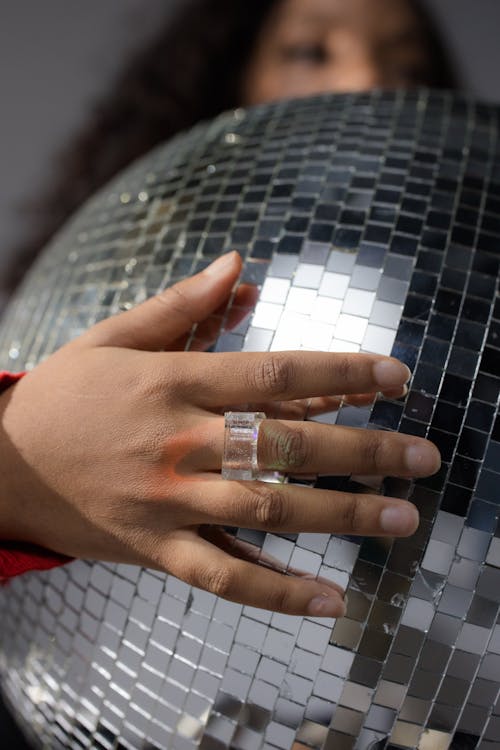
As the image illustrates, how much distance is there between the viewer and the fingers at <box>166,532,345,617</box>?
1.26ft

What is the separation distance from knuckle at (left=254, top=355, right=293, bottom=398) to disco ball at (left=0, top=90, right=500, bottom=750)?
0.03 metres

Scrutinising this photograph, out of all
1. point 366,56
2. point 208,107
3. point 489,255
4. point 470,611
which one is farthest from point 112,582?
point 208,107

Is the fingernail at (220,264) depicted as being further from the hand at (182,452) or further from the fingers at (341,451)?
the fingers at (341,451)

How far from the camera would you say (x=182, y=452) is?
421 millimetres

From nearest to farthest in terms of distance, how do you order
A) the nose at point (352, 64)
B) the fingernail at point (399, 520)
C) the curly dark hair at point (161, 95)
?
the fingernail at point (399, 520)
the nose at point (352, 64)
the curly dark hair at point (161, 95)

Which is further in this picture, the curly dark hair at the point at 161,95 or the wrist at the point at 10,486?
the curly dark hair at the point at 161,95

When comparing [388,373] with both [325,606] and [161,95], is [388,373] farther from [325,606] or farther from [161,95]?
[161,95]

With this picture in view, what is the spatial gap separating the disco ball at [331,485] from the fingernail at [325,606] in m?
0.01

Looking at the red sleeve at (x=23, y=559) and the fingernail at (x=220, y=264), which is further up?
the fingernail at (x=220, y=264)

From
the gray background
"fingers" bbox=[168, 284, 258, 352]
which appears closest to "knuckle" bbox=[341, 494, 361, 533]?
"fingers" bbox=[168, 284, 258, 352]

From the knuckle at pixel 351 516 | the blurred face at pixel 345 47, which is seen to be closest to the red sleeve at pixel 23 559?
the knuckle at pixel 351 516

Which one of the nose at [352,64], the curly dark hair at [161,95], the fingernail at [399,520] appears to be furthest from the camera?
the curly dark hair at [161,95]

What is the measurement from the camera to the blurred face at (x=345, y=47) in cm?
101

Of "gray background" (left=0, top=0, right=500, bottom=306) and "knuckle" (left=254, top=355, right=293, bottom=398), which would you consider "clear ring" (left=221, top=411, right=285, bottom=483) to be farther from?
"gray background" (left=0, top=0, right=500, bottom=306)
